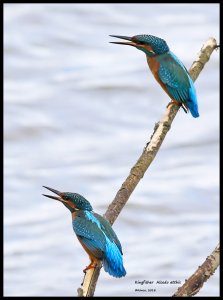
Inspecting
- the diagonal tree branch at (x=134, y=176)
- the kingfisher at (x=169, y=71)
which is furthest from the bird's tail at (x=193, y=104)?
the diagonal tree branch at (x=134, y=176)

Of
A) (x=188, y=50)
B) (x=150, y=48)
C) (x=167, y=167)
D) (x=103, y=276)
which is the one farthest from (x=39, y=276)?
(x=188, y=50)

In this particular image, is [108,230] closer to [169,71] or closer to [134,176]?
[134,176]

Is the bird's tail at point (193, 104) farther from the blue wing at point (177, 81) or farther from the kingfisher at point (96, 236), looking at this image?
the kingfisher at point (96, 236)

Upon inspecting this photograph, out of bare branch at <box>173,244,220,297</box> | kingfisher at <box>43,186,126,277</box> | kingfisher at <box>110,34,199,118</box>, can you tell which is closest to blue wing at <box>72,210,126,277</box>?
kingfisher at <box>43,186,126,277</box>

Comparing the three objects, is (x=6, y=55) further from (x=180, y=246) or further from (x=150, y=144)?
(x=150, y=144)

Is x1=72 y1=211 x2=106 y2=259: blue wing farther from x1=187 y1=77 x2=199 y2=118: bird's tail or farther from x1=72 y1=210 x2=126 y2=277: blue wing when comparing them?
x1=187 y1=77 x2=199 y2=118: bird's tail

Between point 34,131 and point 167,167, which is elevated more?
point 34,131
